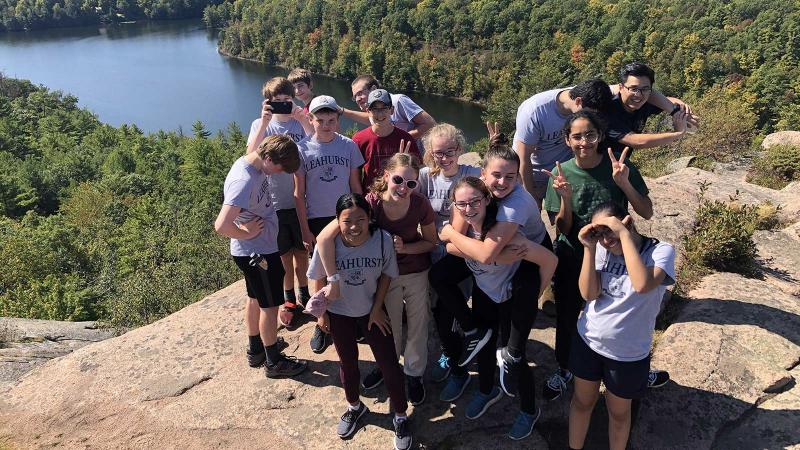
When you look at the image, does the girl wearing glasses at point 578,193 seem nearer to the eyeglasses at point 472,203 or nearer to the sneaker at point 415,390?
the eyeglasses at point 472,203

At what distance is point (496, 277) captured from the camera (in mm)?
3223

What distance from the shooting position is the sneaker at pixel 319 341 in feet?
14.7

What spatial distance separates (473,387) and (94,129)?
52.0 m

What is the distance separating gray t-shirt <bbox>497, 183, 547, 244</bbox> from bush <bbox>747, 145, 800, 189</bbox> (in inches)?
282

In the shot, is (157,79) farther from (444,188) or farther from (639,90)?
(639,90)

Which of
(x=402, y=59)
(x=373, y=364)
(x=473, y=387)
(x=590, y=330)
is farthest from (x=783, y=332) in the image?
(x=402, y=59)

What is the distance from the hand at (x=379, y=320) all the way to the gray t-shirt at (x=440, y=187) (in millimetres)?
734

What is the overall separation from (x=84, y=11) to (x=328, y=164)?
119m

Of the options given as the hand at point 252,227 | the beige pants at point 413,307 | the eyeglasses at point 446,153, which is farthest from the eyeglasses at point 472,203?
the hand at point 252,227

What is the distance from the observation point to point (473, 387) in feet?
12.9

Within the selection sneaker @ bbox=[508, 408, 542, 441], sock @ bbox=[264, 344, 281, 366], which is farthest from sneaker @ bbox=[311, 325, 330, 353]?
sneaker @ bbox=[508, 408, 542, 441]

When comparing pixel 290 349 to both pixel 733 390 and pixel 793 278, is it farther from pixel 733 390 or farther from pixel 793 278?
pixel 793 278

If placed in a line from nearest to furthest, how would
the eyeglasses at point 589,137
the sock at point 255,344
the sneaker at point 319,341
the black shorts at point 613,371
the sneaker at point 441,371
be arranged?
the black shorts at point 613,371 → the eyeglasses at point 589,137 → the sneaker at point 441,371 → the sock at point 255,344 → the sneaker at point 319,341

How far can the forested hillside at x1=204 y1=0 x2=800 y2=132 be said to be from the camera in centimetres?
4372
